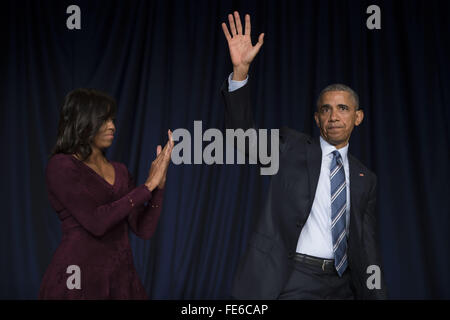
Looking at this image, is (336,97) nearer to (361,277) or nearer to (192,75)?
(361,277)

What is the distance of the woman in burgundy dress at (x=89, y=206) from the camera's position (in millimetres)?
1758

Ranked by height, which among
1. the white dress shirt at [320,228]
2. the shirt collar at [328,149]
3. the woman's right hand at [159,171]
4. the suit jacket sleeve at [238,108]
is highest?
the suit jacket sleeve at [238,108]

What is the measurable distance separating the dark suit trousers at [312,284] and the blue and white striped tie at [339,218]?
0.05m

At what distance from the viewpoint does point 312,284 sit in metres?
1.91

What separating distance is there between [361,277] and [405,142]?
7.52 ft

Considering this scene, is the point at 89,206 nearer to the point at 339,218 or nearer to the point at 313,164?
the point at 313,164

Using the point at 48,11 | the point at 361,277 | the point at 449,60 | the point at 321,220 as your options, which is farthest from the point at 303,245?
the point at 48,11

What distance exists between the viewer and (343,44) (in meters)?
3.92

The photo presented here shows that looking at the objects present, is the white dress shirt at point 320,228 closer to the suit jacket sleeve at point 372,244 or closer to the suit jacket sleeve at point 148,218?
the suit jacket sleeve at point 372,244

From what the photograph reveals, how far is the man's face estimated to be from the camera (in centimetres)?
206

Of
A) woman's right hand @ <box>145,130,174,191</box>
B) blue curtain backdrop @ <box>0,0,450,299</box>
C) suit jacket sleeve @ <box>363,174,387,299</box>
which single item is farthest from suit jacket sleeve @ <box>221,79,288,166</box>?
blue curtain backdrop @ <box>0,0,450,299</box>

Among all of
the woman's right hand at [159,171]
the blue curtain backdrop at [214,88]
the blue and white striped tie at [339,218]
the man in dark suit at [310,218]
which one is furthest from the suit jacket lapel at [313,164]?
the blue curtain backdrop at [214,88]

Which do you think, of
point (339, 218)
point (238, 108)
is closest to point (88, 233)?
point (238, 108)

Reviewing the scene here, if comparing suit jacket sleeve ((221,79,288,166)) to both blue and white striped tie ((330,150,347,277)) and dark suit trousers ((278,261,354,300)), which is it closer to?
blue and white striped tie ((330,150,347,277))
